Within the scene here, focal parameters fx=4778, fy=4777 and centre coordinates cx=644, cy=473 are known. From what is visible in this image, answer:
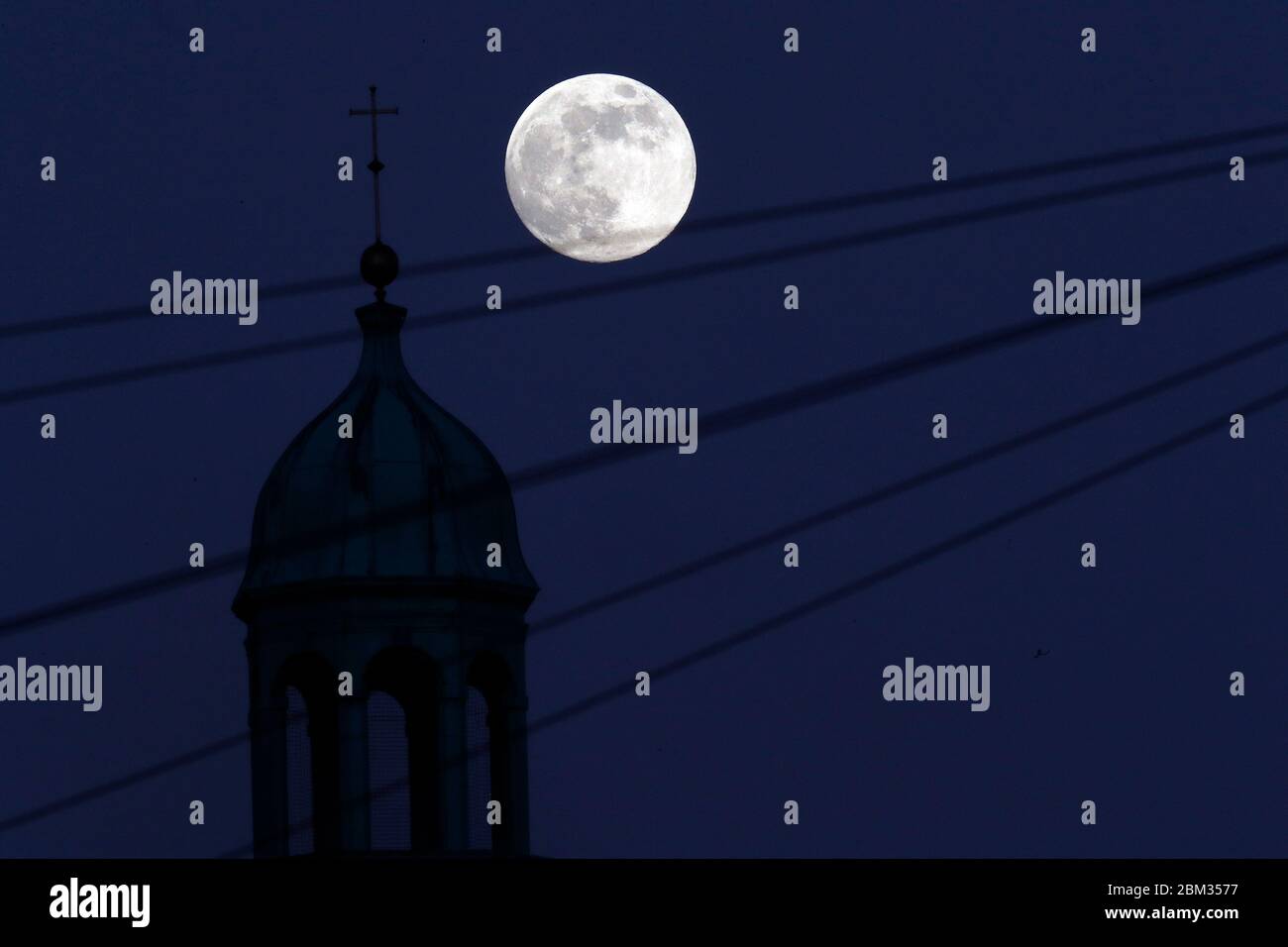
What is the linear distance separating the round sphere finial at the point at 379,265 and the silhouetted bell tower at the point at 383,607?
0.02m

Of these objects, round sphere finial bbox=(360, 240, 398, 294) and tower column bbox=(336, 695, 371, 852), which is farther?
round sphere finial bbox=(360, 240, 398, 294)

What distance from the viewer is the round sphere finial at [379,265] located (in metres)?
70.1

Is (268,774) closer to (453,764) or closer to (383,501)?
(453,764)

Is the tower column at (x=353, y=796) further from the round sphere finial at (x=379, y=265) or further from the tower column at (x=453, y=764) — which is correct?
the round sphere finial at (x=379, y=265)

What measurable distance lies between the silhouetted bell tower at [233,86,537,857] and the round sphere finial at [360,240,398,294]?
0.07 feet
